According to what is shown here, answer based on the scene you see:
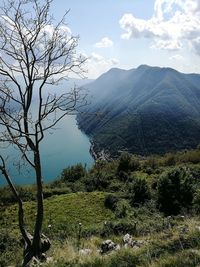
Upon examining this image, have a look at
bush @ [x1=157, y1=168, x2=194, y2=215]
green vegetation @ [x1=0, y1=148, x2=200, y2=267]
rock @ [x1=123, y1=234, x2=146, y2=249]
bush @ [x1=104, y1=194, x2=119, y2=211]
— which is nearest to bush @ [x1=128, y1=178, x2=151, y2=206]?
green vegetation @ [x1=0, y1=148, x2=200, y2=267]

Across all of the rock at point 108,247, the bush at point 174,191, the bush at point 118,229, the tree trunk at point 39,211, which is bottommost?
the bush at point 174,191

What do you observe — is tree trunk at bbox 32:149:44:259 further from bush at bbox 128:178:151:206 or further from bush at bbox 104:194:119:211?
bush at bbox 128:178:151:206

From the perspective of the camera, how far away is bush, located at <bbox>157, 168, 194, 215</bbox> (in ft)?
96.2

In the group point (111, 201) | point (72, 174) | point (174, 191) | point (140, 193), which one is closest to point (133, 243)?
point (174, 191)

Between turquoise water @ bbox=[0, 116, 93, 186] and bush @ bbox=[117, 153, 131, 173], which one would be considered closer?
bush @ bbox=[117, 153, 131, 173]

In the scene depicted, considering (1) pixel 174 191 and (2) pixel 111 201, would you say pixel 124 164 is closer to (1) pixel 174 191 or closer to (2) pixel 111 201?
(2) pixel 111 201

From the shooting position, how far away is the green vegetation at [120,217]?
6.90 meters

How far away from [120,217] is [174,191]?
6.63m

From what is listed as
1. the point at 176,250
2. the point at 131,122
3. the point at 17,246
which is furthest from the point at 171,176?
the point at 131,122

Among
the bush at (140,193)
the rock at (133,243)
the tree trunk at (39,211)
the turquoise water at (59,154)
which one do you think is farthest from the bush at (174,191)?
the turquoise water at (59,154)

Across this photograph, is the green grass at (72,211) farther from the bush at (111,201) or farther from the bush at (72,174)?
the bush at (72,174)

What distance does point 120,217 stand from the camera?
25.2 meters

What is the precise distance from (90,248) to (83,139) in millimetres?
163189

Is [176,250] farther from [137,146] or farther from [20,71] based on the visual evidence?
[137,146]
